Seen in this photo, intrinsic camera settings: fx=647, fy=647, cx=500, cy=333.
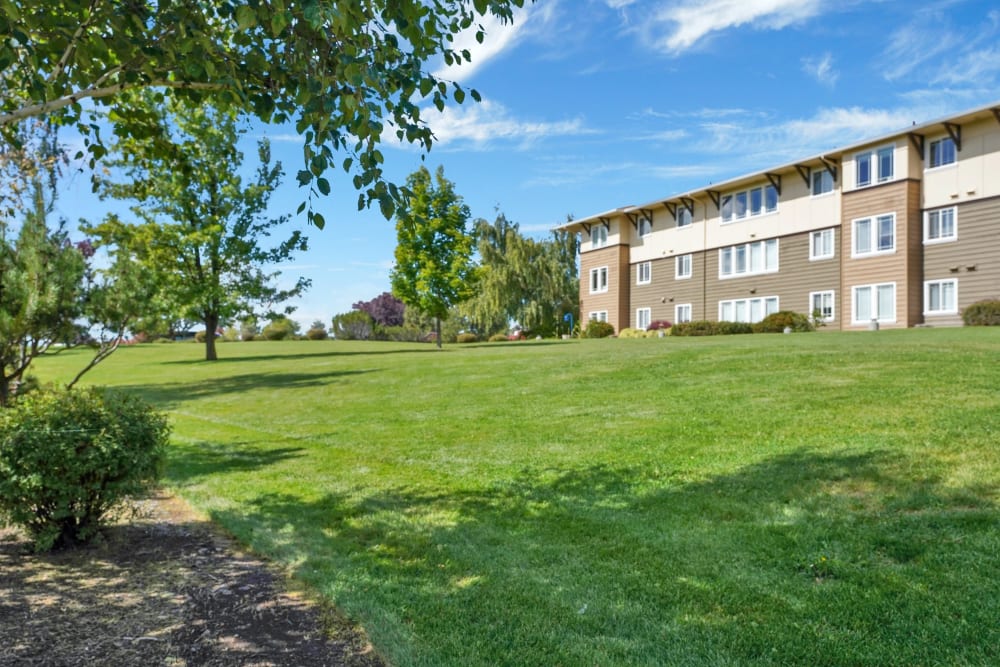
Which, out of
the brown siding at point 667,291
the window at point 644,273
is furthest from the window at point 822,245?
the window at point 644,273

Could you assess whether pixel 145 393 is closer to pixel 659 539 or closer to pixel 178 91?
pixel 178 91

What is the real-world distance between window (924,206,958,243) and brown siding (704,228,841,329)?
3675 mm

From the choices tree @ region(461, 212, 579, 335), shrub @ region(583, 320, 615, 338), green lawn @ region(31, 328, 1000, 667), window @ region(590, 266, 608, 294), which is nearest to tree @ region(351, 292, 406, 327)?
tree @ region(461, 212, 579, 335)

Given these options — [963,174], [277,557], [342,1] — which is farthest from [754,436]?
[963,174]

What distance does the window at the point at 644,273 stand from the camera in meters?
40.6

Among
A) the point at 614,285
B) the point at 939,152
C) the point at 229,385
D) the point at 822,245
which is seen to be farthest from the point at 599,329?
the point at 229,385

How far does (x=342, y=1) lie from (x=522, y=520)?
4136 millimetres

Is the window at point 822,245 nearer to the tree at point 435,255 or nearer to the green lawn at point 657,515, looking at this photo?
the tree at point 435,255

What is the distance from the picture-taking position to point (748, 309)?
3419cm

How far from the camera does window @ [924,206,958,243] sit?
26.0 m

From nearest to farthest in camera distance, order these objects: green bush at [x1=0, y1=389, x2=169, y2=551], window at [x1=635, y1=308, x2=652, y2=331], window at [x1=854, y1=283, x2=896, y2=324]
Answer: green bush at [x1=0, y1=389, x2=169, y2=551] → window at [x1=854, y1=283, x2=896, y2=324] → window at [x1=635, y1=308, x2=652, y2=331]

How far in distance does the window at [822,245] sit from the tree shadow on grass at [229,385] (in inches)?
874

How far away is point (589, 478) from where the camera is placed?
670 centimetres

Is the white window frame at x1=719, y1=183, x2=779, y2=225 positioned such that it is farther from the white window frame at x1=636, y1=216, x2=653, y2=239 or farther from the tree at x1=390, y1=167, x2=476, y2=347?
the tree at x1=390, y1=167, x2=476, y2=347
